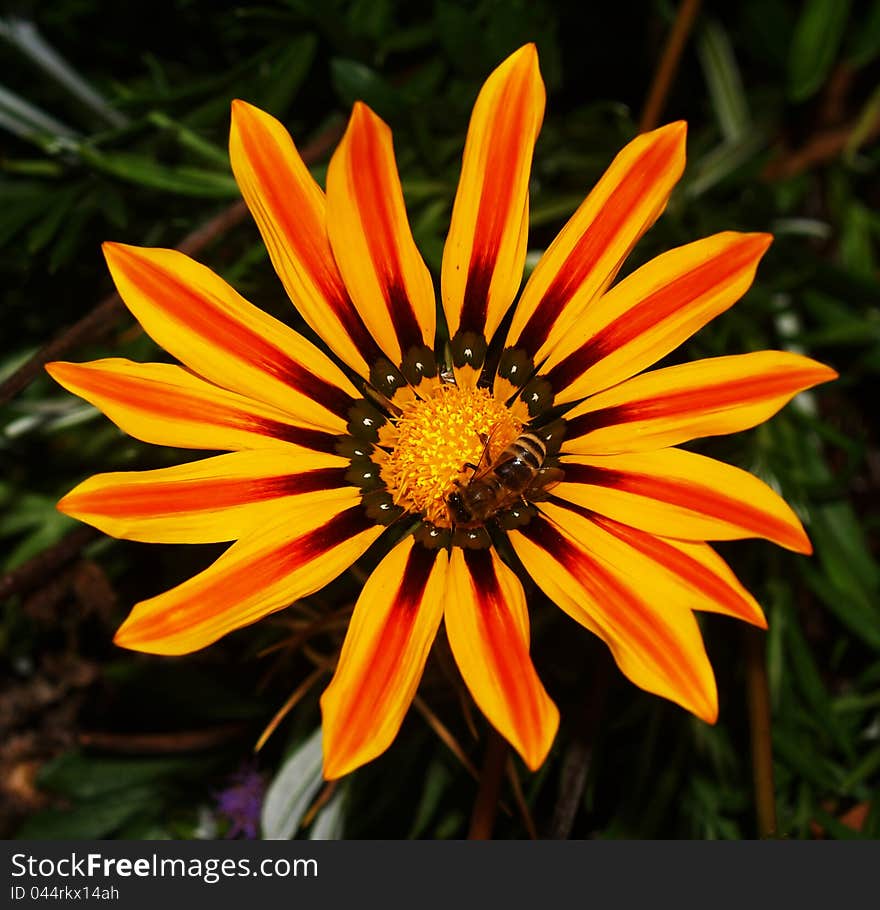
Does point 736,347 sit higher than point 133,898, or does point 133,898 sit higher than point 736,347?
point 736,347

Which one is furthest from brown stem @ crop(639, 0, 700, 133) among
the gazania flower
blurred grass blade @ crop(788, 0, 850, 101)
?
the gazania flower

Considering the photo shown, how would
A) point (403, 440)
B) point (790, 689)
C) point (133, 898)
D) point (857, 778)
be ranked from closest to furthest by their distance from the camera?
point (403, 440)
point (133, 898)
point (857, 778)
point (790, 689)

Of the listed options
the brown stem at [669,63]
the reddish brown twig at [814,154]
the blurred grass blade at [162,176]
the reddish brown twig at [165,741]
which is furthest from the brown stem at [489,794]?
the reddish brown twig at [814,154]

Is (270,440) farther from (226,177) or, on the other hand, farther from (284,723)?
(284,723)

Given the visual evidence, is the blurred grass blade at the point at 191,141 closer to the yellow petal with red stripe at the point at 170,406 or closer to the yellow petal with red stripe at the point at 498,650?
the yellow petal with red stripe at the point at 170,406

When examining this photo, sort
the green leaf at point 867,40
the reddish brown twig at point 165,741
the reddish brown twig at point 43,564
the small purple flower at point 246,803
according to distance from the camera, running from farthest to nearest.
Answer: the green leaf at point 867,40 → the reddish brown twig at point 165,741 → the small purple flower at point 246,803 → the reddish brown twig at point 43,564

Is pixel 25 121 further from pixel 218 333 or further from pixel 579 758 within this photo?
pixel 579 758

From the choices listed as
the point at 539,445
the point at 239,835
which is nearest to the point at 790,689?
the point at 539,445

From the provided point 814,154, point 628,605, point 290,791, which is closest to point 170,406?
point 628,605
